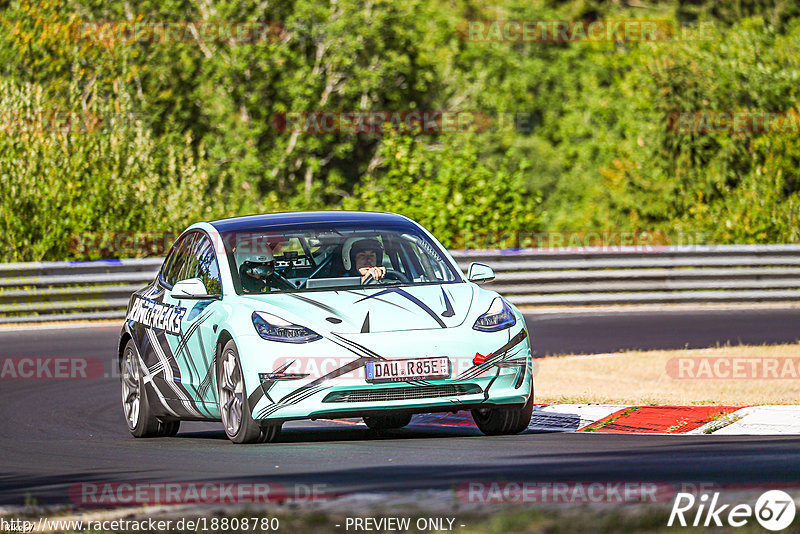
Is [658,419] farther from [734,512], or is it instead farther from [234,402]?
[734,512]

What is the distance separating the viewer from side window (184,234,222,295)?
33.2ft

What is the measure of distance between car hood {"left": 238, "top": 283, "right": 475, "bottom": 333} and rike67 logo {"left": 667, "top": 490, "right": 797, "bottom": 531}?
3245mm

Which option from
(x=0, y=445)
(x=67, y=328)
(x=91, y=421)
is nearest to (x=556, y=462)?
(x=0, y=445)

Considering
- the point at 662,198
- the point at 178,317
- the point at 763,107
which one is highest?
the point at 178,317

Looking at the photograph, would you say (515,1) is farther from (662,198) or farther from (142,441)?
(142,441)

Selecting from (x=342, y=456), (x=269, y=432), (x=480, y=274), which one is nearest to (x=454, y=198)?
(x=480, y=274)

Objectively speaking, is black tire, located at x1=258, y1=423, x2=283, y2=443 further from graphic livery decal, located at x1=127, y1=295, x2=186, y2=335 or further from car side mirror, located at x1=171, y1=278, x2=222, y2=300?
graphic livery decal, located at x1=127, y1=295, x2=186, y2=335

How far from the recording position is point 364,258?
1023 centimetres

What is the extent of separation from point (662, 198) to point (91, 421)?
2759 cm

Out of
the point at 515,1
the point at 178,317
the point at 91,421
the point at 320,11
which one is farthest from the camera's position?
the point at 515,1

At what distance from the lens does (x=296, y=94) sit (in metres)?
42.2

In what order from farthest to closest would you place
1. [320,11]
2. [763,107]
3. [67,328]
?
1. [320,11]
2. [763,107]
3. [67,328]

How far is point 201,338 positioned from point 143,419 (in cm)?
134

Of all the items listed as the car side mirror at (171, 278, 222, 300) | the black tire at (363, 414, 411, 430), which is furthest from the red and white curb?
the car side mirror at (171, 278, 222, 300)
